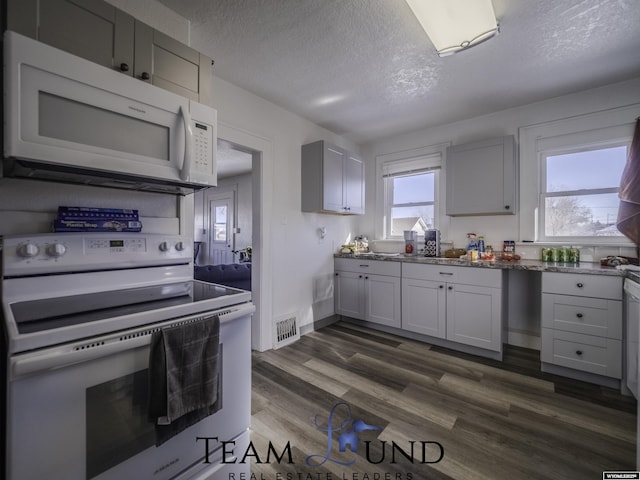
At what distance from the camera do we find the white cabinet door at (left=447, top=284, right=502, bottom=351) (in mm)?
2516

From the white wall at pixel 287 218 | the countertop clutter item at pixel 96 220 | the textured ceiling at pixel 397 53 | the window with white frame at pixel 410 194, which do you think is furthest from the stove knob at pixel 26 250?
the window with white frame at pixel 410 194

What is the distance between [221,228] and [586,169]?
630cm

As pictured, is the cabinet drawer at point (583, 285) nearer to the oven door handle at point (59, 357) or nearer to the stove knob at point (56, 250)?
the oven door handle at point (59, 357)

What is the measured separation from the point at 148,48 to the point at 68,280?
1077mm

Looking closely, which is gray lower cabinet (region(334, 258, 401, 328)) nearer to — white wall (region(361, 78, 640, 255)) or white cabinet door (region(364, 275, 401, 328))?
white cabinet door (region(364, 275, 401, 328))

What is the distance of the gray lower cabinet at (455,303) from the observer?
8.30 ft

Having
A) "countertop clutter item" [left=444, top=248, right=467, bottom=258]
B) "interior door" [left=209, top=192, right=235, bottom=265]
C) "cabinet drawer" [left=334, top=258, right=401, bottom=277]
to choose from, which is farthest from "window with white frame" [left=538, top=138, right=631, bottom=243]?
"interior door" [left=209, top=192, right=235, bottom=265]

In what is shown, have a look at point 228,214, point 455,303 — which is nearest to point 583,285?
point 455,303

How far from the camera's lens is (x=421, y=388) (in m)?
2.08

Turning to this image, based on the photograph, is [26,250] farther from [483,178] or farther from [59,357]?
[483,178]

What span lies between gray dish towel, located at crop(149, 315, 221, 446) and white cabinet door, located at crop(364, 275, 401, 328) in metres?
2.33

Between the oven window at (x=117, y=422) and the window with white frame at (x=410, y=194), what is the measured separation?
3.27m

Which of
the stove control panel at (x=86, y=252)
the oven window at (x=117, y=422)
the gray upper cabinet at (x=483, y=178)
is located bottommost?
the oven window at (x=117, y=422)

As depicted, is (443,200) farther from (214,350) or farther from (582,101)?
(214,350)
